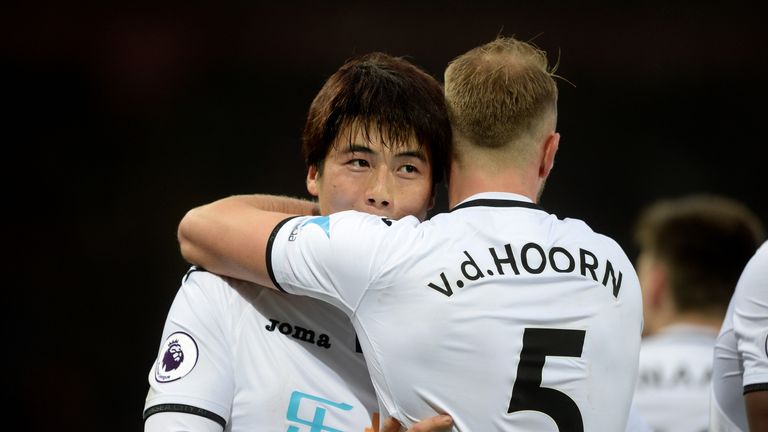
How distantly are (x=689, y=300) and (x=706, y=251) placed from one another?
241 millimetres

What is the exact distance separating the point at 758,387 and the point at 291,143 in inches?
242

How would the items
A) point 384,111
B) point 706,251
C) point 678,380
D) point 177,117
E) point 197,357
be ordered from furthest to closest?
point 177,117 → point 706,251 → point 678,380 → point 384,111 → point 197,357

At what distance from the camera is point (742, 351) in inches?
115

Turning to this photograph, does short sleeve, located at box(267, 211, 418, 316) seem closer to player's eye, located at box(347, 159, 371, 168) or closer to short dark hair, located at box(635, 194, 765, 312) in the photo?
player's eye, located at box(347, 159, 371, 168)

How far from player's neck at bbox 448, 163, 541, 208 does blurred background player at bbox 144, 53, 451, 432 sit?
127mm

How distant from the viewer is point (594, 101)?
9094 millimetres

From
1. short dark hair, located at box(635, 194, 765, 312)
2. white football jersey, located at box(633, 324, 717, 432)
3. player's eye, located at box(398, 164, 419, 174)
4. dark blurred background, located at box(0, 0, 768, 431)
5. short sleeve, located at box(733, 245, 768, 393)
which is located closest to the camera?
player's eye, located at box(398, 164, 419, 174)

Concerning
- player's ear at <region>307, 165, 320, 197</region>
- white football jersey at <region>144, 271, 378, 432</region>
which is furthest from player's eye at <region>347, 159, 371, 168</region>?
white football jersey at <region>144, 271, 378, 432</region>

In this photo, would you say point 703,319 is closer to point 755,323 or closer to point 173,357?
point 755,323

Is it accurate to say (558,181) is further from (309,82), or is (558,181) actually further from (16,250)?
(16,250)

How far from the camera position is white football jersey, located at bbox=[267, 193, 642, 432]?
2373mm

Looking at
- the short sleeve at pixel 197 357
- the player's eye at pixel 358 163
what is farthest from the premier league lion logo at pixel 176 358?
the player's eye at pixel 358 163

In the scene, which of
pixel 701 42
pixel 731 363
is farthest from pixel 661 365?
pixel 701 42

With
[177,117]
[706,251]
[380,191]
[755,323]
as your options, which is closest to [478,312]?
[380,191]
